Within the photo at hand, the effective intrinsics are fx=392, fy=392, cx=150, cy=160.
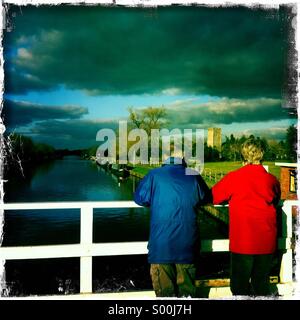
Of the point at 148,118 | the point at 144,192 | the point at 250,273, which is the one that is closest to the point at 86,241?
the point at 144,192

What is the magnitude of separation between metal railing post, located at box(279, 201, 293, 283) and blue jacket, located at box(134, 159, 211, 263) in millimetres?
1302

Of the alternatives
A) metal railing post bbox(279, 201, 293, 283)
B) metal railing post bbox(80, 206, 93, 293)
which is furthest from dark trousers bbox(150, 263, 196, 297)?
metal railing post bbox(279, 201, 293, 283)

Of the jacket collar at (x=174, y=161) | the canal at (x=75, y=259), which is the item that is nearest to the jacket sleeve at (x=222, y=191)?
the jacket collar at (x=174, y=161)

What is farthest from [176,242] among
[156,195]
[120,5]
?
[120,5]

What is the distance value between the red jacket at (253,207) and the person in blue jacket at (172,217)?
0.99ft

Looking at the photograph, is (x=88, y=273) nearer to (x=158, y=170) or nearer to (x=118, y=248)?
(x=118, y=248)

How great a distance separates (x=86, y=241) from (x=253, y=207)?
1.62 metres

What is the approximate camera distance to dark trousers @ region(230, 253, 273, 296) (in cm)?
353

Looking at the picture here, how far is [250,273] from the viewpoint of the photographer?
3.56m

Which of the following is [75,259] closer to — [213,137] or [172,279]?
[213,137]

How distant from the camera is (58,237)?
80.8 ft

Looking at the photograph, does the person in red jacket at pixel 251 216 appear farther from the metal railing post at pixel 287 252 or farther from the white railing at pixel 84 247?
the metal railing post at pixel 287 252

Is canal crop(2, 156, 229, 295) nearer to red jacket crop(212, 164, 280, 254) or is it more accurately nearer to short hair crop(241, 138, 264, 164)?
red jacket crop(212, 164, 280, 254)
